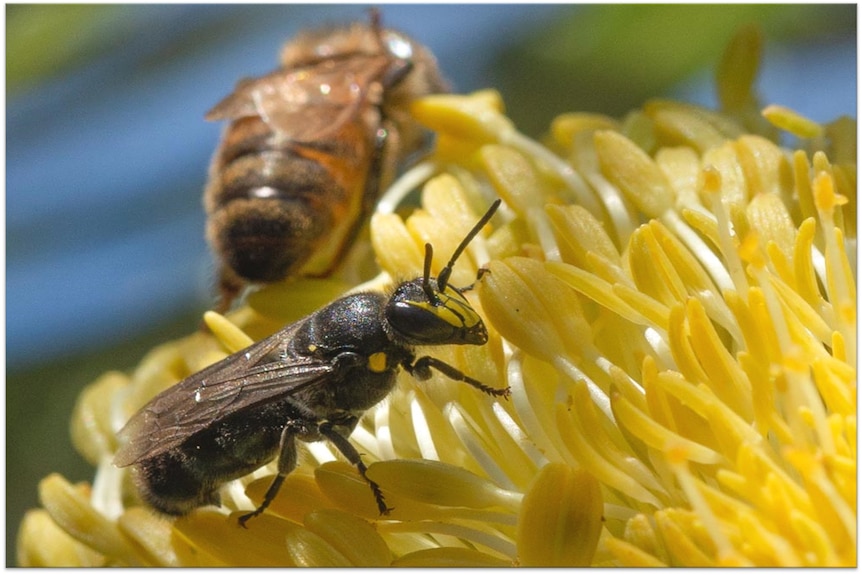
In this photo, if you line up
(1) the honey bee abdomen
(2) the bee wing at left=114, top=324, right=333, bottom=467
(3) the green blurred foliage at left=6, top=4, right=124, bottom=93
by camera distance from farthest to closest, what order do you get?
(3) the green blurred foliage at left=6, top=4, right=124, bottom=93 < (1) the honey bee abdomen < (2) the bee wing at left=114, top=324, right=333, bottom=467

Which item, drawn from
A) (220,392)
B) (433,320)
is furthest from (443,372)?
(220,392)

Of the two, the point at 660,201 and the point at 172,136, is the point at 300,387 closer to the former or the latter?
the point at 660,201


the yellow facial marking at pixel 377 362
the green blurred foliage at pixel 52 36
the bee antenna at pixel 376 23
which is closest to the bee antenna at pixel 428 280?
the yellow facial marking at pixel 377 362

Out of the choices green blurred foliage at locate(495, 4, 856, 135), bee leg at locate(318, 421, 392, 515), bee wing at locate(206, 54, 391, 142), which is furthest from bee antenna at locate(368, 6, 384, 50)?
bee leg at locate(318, 421, 392, 515)

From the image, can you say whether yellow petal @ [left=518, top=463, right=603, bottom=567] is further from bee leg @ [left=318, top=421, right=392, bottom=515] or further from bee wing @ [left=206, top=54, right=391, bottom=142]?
bee wing @ [left=206, top=54, right=391, bottom=142]

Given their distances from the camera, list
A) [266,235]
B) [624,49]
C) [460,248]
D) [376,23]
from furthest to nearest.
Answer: [624,49] → [376,23] → [266,235] → [460,248]

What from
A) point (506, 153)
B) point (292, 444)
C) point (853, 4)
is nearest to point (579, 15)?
point (853, 4)

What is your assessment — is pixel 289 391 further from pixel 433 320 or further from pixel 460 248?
pixel 460 248

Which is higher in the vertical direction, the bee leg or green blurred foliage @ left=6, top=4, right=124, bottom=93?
green blurred foliage @ left=6, top=4, right=124, bottom=93
